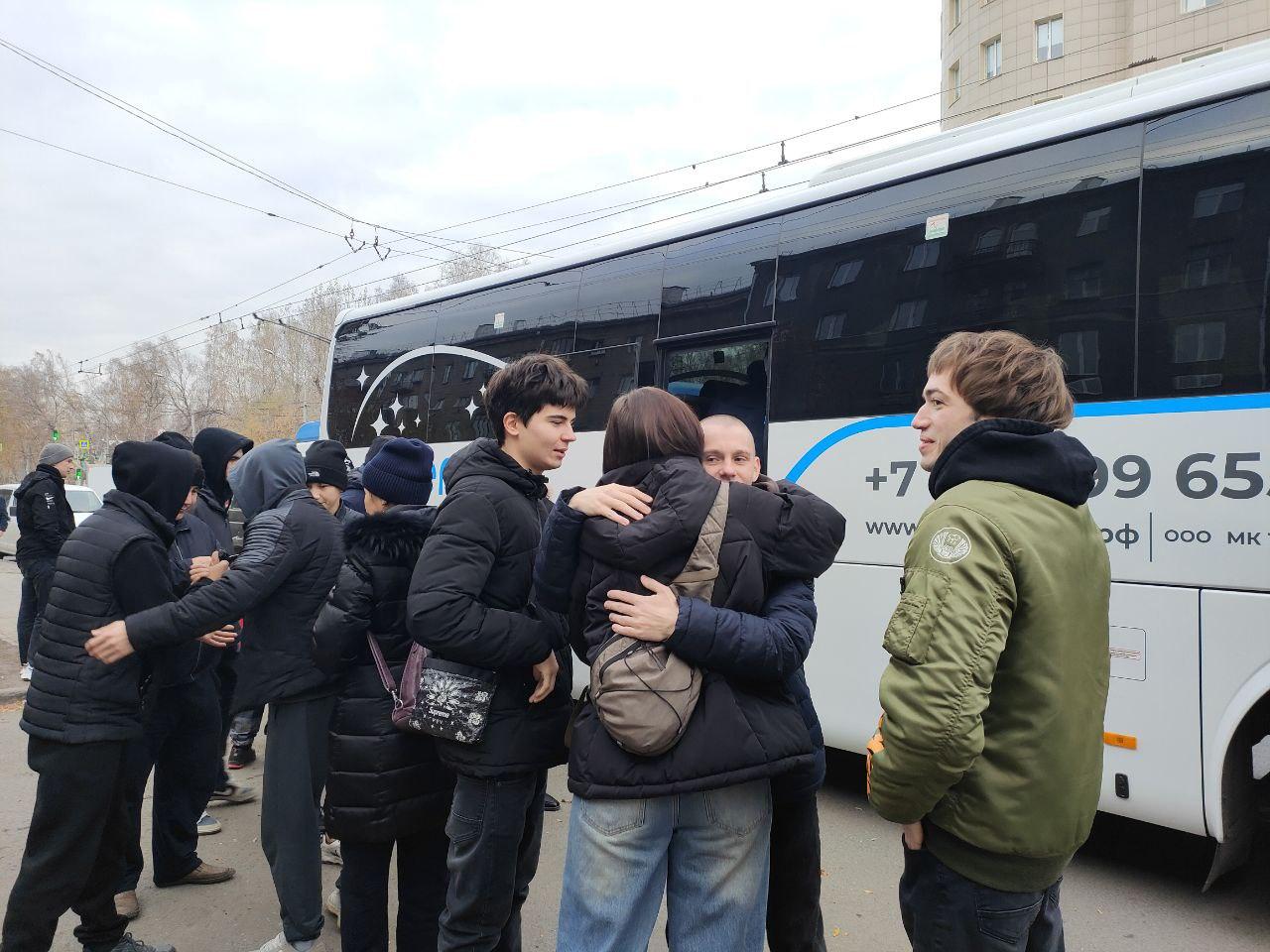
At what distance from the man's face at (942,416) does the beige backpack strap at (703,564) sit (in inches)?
19.8

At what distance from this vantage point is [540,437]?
262cm

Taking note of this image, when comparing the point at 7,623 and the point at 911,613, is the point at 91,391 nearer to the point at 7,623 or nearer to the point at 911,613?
the point at 7,623

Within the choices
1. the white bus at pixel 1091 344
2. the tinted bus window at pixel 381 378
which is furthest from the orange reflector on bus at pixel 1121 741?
the tinted bus window at pixel 381 378

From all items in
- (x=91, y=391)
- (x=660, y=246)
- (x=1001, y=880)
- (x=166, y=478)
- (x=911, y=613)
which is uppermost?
(x=91, y=391)

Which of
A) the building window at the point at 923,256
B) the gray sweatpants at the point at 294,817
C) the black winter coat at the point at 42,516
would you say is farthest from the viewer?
the black winter coat at the point at 42,516

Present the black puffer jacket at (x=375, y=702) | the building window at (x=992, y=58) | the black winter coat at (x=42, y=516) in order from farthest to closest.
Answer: the building window at (x=992, y=58) → the black winter coat at (x=42, y=516) → the black puffer jacket at (x=375, y=702)

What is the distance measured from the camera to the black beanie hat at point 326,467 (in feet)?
12.1

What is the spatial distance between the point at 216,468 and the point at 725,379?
10.2ft

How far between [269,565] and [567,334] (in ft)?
12.1

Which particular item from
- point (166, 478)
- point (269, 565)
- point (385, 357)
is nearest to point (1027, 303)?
point (269, 565)

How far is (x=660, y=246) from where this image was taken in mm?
5969

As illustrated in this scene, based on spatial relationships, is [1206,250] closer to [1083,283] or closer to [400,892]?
[1083,283]

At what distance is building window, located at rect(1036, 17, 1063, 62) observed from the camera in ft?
97.1

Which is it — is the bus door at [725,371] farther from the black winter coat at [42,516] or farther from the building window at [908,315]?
the black winter coat at [42,516]
